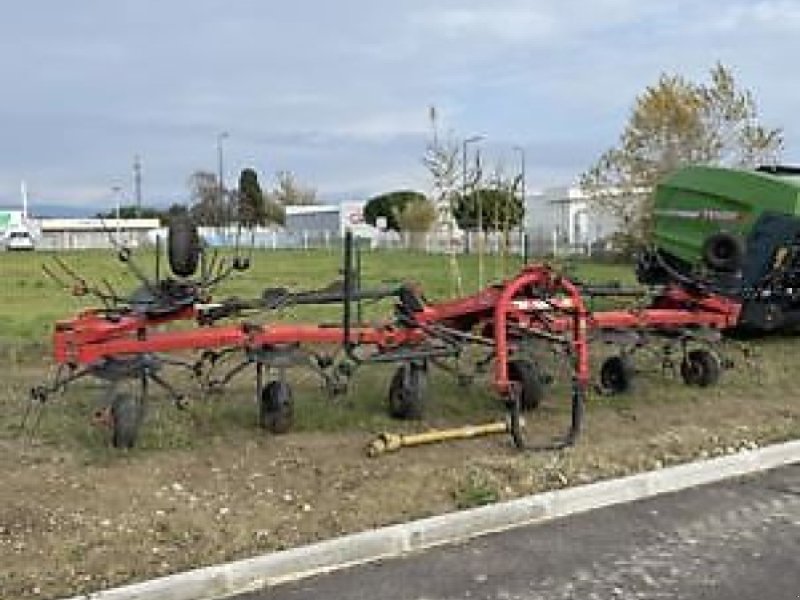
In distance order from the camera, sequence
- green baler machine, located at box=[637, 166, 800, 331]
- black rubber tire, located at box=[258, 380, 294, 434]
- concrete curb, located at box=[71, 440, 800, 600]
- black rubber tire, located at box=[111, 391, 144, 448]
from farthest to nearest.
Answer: green baler machine, located at box=[637, 166, 800, 331]
black rubber tire, located at box=[258, 380, 294, 434]
black rubber tire, located at box=[111, 391, 144, 448]
concrete curb, located at box=[71, 440, 800, 600]

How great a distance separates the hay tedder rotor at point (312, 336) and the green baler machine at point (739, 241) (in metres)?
2.30

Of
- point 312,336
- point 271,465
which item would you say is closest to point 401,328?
point 312,336

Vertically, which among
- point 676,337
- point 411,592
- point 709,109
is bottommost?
point 411,592

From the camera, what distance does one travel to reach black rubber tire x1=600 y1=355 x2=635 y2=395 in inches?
383

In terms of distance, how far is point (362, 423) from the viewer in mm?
8219

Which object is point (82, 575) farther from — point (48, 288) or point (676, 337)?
point (48, 288)

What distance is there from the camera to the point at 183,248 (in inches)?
297

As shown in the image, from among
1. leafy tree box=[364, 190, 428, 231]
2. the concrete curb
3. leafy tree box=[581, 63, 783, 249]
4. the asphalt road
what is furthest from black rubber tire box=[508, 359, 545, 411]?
leafy tree box=[364, 190, 428, 231]

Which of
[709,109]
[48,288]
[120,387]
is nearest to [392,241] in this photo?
[709,109]

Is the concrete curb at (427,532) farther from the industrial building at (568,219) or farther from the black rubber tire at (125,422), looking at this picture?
the industrial building at (568,219)

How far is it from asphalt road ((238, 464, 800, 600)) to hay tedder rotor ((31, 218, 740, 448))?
4.67 feet

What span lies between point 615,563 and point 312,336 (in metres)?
2.99

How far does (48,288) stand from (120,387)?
699 inches

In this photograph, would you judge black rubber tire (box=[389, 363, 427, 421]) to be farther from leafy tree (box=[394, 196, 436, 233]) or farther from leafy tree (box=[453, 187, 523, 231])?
leafy tree (box=[394, 196, 436, 233])
